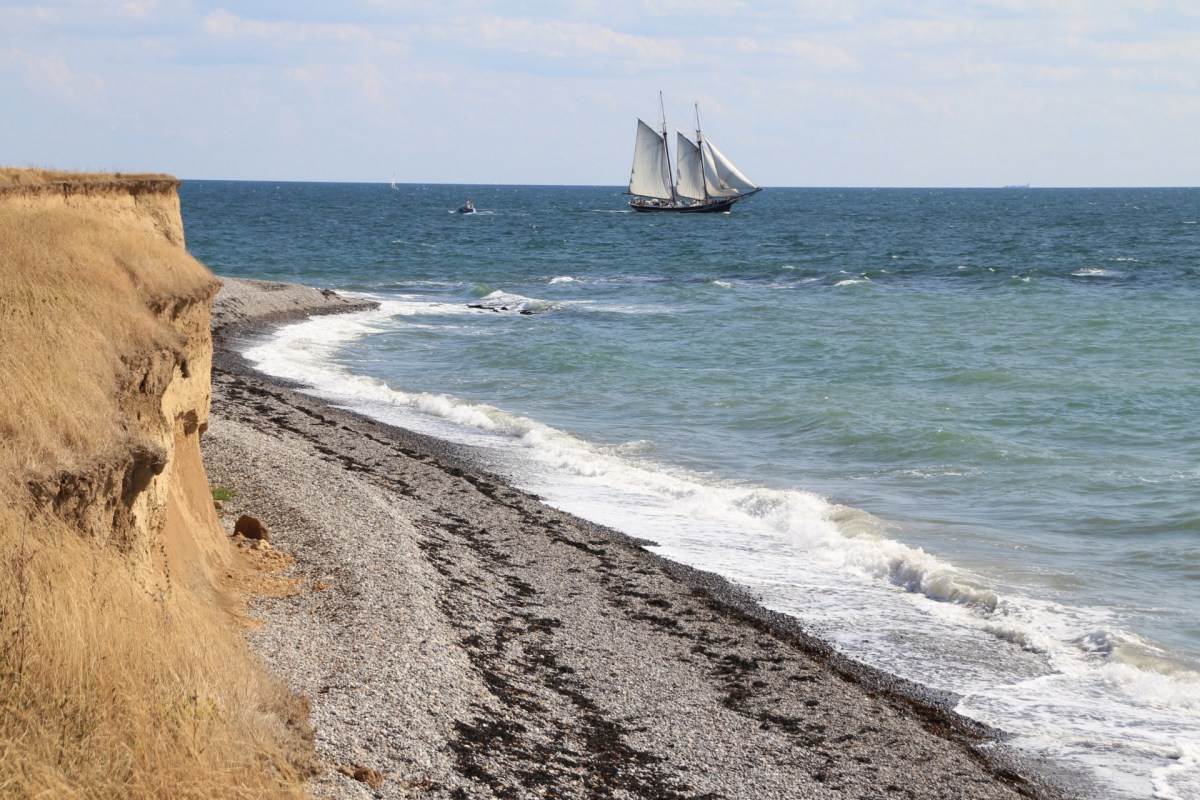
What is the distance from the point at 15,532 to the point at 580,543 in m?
11.0

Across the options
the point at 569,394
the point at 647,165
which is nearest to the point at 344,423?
the point at 569,394

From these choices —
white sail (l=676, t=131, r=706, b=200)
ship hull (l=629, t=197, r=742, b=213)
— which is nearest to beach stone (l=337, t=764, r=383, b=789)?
white sail (l=676, t=131, r=706, b=200)

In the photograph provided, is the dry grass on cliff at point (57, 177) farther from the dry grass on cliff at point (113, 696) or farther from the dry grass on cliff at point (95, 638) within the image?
the dry grass on cliff at point (113, 696)

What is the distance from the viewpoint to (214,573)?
500 inches

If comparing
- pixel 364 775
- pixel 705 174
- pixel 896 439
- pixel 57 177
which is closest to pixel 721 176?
pixel 705 174

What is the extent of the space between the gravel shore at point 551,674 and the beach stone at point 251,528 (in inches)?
9.3

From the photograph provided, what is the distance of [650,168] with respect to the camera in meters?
134

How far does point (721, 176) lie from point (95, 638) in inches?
5231

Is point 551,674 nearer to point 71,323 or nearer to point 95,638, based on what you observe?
point 95,638

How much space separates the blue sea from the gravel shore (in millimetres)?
989

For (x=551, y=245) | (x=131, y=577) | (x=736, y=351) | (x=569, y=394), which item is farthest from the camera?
(x=551, y=245)

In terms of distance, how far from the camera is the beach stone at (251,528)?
15.1 meters

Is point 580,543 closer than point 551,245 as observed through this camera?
Yes

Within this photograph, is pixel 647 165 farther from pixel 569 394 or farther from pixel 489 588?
pixel 489 588
